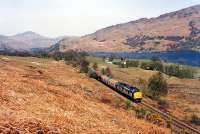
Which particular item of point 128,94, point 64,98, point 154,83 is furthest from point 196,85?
point 64,98

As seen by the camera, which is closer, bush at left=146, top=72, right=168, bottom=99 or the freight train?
the freight train

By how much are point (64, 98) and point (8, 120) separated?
891 centimetres

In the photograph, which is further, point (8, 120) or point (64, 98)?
point (64, 98)

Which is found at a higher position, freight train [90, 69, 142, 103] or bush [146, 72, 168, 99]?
freight train [90, 69, 142, 103]

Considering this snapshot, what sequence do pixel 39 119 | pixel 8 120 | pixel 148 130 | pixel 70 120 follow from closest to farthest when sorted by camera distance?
1. pixel 8 120
2. pixel 39 119
3. pixel 70 120
4. pixel 148 130

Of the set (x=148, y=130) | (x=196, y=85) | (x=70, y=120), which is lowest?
(x=196, y=85)

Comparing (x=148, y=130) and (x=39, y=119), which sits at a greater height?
(x=39, y=119)

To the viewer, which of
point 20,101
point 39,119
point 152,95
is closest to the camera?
point 39,119

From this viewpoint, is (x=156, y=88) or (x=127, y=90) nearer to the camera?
(x=127, y=90)

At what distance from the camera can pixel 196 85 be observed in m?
195

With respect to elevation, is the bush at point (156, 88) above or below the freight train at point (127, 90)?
below

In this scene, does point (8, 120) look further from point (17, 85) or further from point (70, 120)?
point (17, 85)

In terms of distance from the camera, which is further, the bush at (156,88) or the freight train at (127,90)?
the bush at (156,88)

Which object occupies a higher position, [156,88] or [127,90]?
[127,90]
